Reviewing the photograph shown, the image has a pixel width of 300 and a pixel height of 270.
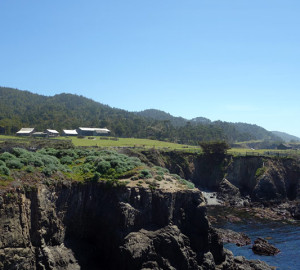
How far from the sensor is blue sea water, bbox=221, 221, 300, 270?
48.5m

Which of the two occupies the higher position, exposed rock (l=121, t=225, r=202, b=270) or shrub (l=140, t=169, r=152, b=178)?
shrub (l=140, t=169, r=152, b=178)

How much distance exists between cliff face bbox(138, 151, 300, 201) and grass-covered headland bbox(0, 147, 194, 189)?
1773 inches

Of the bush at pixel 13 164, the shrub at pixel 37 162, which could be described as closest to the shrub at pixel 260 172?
the shrub at pixel 37 162

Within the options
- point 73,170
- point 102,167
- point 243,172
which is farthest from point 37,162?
point 243,172

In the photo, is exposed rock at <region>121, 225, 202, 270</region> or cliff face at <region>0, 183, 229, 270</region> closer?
cliff face at <region>0, 183, 229, 270</region>

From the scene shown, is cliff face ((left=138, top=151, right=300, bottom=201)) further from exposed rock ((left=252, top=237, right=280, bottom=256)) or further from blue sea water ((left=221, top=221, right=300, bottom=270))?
exposed rock ((left=252, top=237, right=280, bottom=256))

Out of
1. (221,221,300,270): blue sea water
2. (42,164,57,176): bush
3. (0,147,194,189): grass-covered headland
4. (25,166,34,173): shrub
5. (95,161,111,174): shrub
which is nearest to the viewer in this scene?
(0,147,194,189): grass-covered headland

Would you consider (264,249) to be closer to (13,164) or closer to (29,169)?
(29,169)

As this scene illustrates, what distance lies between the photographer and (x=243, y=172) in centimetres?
10162

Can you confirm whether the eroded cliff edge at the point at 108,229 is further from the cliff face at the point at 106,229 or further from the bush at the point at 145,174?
the bush at the point at 145,174

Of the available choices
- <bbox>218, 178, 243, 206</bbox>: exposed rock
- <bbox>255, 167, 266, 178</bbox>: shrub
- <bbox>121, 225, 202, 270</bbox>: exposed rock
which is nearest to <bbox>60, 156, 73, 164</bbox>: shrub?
<bbox>121, 225, 202, 270</bbox>: exposed rock

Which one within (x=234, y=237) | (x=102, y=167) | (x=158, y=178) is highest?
(x=102, y=167)

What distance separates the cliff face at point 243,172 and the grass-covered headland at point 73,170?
45040 millimetres

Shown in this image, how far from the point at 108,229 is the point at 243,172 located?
71.3 metres
